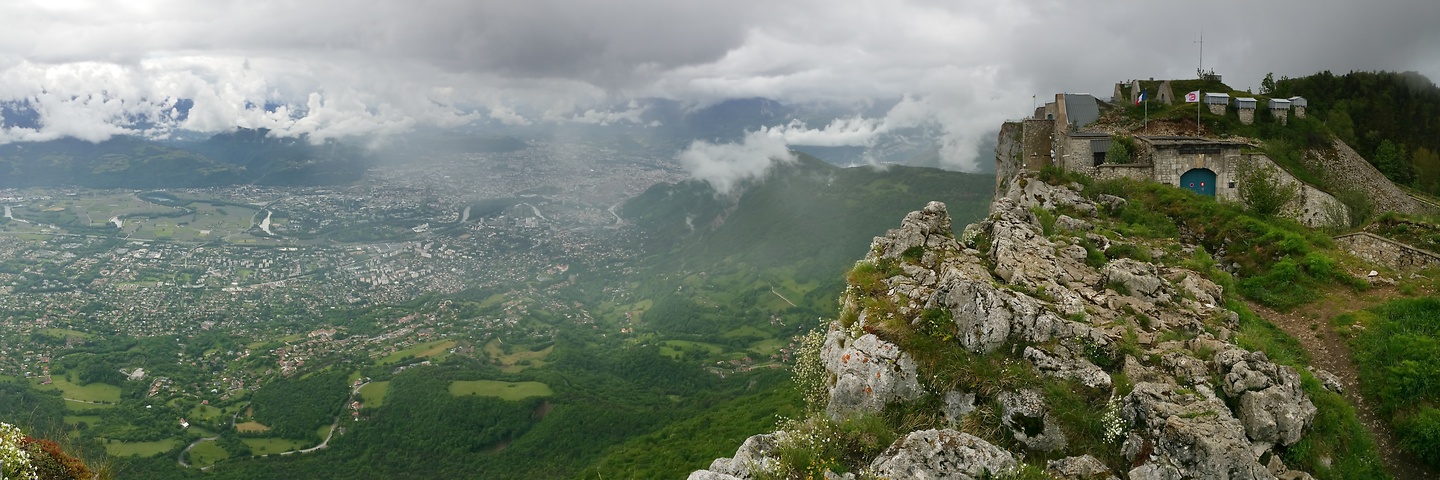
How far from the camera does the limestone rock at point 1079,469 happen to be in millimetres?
11117

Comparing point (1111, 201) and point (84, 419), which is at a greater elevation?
point (1111, 201)

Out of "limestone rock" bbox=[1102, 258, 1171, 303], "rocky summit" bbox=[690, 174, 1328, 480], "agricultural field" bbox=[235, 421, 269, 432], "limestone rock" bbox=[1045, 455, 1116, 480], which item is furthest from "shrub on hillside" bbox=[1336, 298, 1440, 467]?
"agricultural field" bbox=[235, 421, 269, 432]

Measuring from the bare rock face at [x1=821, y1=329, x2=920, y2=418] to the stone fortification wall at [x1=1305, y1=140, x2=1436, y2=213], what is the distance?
38.5 meters

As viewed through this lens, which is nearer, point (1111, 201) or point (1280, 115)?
point (1111, 201)

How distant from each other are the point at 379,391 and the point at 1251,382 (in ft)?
384

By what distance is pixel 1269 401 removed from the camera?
11781 millimetres

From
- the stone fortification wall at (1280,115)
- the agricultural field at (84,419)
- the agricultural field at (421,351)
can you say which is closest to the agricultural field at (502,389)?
the agricultural field at (421,351)

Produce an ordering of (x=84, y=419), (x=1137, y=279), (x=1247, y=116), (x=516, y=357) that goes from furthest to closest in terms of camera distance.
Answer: (x=516, y=357)
(x=84, y=419)
(x=1247, y=116)
(x=1137, y=279)

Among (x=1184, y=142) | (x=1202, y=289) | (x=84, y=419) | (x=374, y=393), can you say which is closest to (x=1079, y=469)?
(x=1202, y=289)

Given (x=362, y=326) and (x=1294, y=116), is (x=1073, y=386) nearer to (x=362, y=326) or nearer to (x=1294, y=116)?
(x=1294, y=116)

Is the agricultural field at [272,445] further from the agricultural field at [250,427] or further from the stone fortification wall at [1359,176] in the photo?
the stone fortification wall at [1359,176]

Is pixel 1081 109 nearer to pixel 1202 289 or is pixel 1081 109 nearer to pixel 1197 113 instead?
pixel 1197 113

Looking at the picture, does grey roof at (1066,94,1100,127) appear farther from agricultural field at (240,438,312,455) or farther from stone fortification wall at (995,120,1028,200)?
agricultural field at (240,438,312,455)

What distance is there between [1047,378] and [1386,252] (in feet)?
66.3
